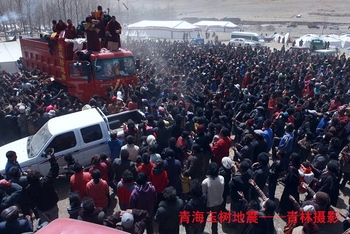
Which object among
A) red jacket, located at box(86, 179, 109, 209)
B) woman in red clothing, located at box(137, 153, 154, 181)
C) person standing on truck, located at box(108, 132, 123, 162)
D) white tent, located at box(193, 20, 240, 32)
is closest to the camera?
red jacket, located at box(86, 179, 109, 209)

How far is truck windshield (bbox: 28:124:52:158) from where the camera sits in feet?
23.4

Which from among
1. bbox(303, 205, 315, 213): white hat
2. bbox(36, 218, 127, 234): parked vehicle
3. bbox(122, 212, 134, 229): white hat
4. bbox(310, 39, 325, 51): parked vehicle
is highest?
bbox(310, 39, 325, 51): parked vehicle

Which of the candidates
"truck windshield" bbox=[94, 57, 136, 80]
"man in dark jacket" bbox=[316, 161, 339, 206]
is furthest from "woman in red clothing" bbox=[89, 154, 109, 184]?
"truck windshield" bbox=[94, 57, 136, 80]

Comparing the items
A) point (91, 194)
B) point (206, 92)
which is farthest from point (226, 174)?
point (206, 92)

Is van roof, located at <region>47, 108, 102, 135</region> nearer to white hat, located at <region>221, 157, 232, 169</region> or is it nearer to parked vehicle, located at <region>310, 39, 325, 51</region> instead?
white hat, located at <region>221, 157, 232, 169</region>

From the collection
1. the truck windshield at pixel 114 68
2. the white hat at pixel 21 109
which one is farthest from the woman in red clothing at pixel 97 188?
the truck windshield at pixel 114 68

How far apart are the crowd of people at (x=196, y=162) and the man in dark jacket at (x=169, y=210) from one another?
0.05ft

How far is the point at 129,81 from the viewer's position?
12062mm

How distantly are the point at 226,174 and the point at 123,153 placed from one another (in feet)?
7.00

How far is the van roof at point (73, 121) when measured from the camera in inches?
286

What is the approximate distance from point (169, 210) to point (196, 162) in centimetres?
171

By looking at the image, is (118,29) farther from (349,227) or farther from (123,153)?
(349,227)

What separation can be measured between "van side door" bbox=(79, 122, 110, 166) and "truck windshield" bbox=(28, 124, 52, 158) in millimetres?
794

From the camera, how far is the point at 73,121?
7.58 metres
